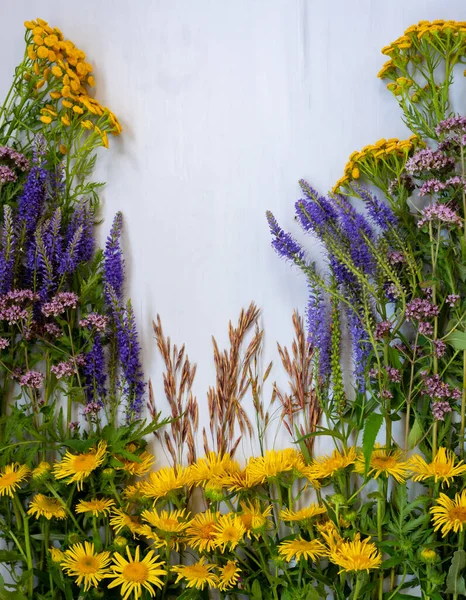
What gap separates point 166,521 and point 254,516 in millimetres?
197

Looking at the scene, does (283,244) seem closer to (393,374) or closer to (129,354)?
(393,374)

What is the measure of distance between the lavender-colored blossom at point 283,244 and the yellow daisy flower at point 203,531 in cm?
58

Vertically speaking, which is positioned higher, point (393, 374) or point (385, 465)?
point (393, 374)

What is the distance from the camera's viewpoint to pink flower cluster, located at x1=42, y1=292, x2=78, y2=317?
1464 millimetres

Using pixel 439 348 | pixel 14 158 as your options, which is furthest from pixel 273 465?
pixel 14 158

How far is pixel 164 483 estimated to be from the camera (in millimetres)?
1370

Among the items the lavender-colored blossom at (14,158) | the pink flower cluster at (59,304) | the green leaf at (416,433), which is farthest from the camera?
the lavender-colored blossom at (14,158)

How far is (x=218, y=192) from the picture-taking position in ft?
4.99

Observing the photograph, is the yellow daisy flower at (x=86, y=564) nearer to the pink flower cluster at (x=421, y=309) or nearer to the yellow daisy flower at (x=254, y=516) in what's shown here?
the yellow daisy flower at (x=254, y=516)

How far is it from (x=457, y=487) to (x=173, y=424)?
0.67 m

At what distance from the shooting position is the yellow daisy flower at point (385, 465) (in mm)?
1197

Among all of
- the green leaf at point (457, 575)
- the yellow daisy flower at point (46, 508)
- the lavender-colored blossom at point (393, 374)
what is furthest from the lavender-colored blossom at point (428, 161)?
the yellow daisy flower at point (46, 508)

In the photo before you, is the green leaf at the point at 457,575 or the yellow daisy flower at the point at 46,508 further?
the yellow daisy flower at the point at 46,508

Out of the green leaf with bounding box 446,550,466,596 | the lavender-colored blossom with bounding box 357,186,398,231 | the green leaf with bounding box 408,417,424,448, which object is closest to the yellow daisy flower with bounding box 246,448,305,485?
the green leaf with bounding box 408,417,424,448
